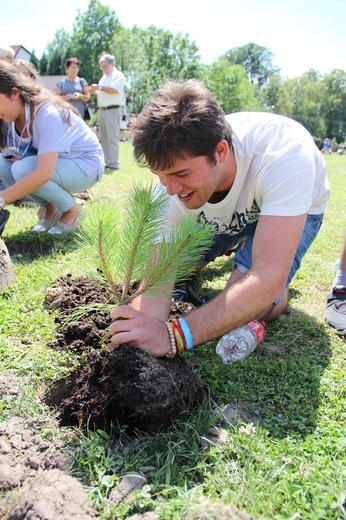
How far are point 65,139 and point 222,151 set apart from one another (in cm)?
223

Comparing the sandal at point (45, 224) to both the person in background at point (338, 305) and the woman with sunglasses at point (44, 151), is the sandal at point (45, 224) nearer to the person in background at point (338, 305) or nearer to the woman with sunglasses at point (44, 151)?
the woman with sunglasses at point (44, 151)

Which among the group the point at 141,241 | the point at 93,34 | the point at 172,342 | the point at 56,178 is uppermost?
the point at 93,34

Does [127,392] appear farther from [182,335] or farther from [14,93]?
[14,93]

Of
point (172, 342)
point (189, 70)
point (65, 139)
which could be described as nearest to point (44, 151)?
point (65, 139)

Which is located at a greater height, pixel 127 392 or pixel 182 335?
pixel 182 335

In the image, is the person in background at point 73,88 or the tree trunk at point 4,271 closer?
the tree trunk at point 4,271

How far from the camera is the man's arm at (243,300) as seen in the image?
1637mm

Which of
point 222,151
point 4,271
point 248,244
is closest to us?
point 222,151

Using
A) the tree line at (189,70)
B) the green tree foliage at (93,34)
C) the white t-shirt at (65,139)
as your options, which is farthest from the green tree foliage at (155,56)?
the white t-shirt at (65,139)

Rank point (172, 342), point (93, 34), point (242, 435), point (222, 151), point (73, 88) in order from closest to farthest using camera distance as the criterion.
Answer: point (242, 435), point (172, 342), point (222, 151), point (73, 88), point (93, 34)

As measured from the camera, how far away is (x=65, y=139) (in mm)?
3643

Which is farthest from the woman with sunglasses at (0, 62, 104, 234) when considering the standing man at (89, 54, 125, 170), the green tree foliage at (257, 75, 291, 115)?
the green tree foliage at (257, 75, 291, 115)

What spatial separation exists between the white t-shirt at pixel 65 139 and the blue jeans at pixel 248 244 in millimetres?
1619

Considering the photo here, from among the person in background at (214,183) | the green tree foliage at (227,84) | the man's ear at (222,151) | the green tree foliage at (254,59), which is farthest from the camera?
the green tree foliage at (254,59)
